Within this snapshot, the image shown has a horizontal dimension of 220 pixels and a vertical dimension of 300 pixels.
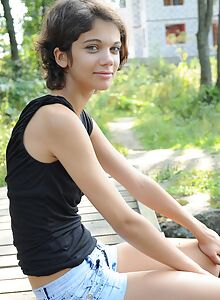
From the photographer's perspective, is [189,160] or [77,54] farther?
[189,160]

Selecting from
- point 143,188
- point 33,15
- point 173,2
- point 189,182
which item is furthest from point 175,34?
point 143,188

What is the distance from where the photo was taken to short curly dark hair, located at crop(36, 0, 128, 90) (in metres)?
1.75

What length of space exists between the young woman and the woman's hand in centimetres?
29

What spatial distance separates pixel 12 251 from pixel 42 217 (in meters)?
1.31

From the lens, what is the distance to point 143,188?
2188mm

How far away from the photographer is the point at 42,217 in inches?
66.7

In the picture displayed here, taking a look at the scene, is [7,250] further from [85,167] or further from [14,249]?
[85,167]

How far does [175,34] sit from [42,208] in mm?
19659

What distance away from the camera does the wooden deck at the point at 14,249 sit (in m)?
2.38

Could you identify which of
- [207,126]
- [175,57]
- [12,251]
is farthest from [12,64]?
[175,57]

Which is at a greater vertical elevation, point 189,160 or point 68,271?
point 68,271

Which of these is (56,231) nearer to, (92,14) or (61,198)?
(61,198)

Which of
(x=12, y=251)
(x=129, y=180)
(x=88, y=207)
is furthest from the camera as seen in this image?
(x=88, y=207)

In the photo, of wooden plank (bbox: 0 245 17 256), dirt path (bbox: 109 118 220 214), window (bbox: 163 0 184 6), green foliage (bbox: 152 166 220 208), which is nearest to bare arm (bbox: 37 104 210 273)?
wooden plank (bbox: 0 245 17 256)
